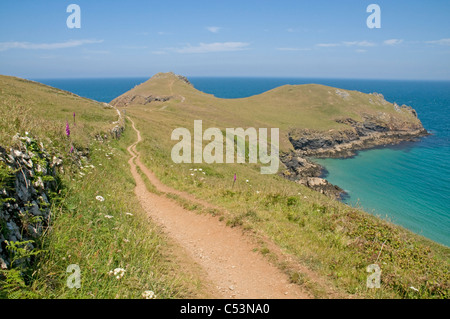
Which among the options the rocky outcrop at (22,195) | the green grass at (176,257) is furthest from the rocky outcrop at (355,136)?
the rocky outcrop at (22,195)

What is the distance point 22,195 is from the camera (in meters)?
5.70

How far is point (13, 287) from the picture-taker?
4.35m

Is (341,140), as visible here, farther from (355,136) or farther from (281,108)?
(281,108)

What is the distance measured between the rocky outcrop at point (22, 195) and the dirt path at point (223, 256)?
495 centimetres

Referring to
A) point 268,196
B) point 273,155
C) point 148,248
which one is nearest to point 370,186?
point 273,155

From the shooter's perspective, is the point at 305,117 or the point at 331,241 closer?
the point at 331,241

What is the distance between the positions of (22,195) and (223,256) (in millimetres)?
6724

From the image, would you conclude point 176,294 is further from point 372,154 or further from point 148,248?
point 372,154

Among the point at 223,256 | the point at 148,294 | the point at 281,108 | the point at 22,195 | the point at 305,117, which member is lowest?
the point at 223,256

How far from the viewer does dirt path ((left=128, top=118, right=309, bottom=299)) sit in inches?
295

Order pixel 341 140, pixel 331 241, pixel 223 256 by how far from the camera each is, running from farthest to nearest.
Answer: pixel 341 140 → pixel 331 241 → pixel 223 256

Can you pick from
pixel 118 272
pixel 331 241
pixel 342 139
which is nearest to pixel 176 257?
pixel 118 272

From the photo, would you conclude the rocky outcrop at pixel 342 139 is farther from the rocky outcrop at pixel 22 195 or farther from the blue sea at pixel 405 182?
the rocky outcrop at pixel 22 195

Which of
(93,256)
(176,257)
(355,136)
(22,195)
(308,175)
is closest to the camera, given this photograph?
(22,195)
